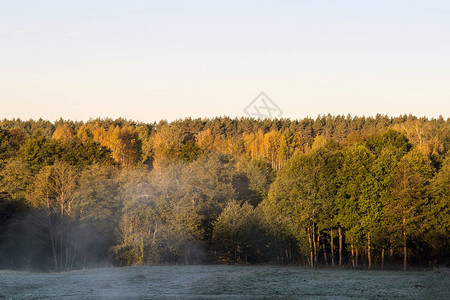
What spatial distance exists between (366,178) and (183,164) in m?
42.9

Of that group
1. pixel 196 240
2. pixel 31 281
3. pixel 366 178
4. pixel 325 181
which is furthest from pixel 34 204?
pixel 366 178

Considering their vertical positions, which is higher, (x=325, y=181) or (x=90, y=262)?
(x=325, y=181)

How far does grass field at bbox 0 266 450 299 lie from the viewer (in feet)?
158

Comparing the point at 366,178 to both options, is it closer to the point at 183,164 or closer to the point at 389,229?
the point at 389,229

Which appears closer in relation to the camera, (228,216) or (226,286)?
(226,286)

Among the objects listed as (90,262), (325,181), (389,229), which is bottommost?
(90,262)

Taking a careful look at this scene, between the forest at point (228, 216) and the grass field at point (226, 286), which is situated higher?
the forest at point (228, 216)

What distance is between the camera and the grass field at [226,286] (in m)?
48.0

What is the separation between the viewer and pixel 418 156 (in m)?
101

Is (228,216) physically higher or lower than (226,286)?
higher

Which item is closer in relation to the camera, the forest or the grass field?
the grass field

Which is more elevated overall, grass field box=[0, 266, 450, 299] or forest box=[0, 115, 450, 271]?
forest box=[0, 115, 450, 271]

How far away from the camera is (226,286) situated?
54.6m

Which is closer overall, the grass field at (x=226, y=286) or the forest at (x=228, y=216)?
the grass field at (x=226, y=286)
